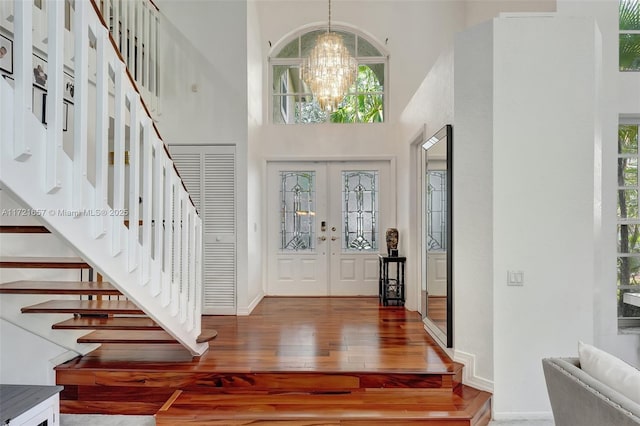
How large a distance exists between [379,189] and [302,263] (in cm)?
160

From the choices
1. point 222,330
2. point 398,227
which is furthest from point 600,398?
point 398,227

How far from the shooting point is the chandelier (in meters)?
4.29

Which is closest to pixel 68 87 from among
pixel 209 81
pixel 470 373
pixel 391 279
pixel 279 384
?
pixel 209 81

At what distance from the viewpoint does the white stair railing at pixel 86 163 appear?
1537 millimetres

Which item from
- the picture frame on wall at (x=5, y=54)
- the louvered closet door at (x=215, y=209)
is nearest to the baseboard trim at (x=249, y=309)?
the louvered closet door at (x=215, y=209)

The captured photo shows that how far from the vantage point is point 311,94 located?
573 centimetres

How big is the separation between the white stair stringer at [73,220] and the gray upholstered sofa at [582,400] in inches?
90.8

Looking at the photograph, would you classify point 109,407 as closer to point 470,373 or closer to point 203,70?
point 470,373

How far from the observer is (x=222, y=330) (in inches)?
154

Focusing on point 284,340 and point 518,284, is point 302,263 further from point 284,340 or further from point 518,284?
point 518,284

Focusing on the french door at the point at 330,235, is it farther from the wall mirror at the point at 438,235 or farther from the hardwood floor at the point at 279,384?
the hardwood floor at the point at 279,384

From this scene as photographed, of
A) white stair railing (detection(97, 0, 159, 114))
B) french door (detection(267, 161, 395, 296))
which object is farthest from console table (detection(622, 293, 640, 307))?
white stair railing (detection(97, 0, 159, 114))

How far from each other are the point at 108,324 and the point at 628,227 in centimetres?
472

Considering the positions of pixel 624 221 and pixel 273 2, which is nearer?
pixel 624 221
